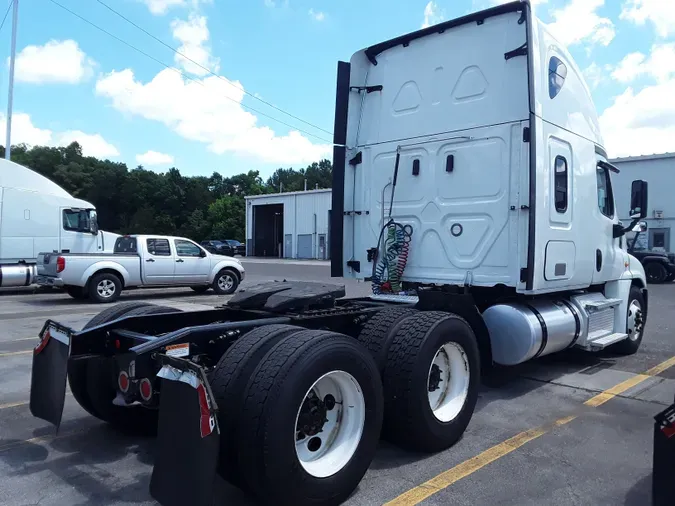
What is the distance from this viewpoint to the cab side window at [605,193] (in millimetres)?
7437

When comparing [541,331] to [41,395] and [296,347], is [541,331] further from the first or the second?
[41,395]

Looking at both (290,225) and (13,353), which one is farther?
(290,225)

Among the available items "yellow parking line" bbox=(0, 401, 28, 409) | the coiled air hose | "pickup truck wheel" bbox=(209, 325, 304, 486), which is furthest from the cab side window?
"yellow parking line" bbox=(0, 401, 28, 409)

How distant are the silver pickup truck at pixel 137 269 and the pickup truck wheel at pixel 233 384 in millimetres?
12166

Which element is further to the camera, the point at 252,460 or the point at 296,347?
the point at 296,347

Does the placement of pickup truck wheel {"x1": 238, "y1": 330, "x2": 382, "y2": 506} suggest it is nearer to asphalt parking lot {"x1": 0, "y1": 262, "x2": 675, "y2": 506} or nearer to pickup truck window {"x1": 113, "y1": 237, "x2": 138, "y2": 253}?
asphalt parking lot {"x1": 0, "y1": 262, "x2": 675, "y2": 506}

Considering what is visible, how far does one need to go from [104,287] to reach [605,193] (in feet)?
39.2

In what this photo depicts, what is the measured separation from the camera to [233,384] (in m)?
3.28

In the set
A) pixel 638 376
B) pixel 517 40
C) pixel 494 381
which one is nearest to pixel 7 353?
pixel 494 381

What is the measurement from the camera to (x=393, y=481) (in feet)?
12.8

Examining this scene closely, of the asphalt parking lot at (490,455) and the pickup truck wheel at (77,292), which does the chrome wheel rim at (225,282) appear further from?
the asphalt parking lot at (490,455)

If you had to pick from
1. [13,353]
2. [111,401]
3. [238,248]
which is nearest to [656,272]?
[13,353]

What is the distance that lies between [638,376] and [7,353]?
8358 mm

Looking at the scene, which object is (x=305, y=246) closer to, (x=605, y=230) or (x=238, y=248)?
(x=238, y=248)
